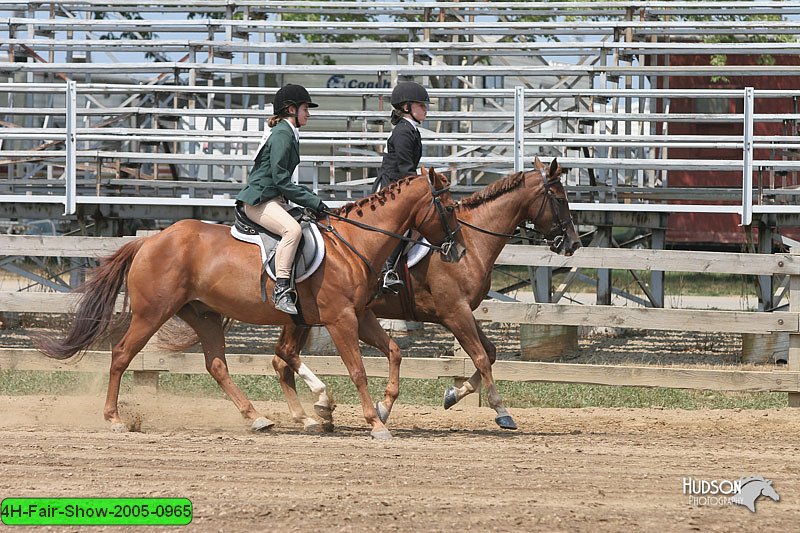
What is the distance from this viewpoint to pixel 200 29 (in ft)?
64.4

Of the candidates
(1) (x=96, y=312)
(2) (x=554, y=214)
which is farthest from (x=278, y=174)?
(2) (x=554, y=214)

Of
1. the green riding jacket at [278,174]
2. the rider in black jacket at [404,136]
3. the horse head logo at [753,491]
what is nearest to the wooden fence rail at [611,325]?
the rider in black jacket at [404,136]

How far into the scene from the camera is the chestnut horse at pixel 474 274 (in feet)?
29.3

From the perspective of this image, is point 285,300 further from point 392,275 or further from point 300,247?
point 392,275

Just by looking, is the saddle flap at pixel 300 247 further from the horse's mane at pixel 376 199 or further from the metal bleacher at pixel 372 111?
the metal bleacher at pixel 372 111

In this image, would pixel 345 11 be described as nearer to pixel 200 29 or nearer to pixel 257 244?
pixel 200 29

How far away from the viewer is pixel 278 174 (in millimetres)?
8234

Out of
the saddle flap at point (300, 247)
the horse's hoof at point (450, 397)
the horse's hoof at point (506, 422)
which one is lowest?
the horse's hoof at point (506, 422)

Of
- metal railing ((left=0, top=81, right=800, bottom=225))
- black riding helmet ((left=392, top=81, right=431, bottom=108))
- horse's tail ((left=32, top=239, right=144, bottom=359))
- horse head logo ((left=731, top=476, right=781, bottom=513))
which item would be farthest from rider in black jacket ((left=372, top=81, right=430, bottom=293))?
metal railing ((left=0, top=81, right=800, bottom=225))

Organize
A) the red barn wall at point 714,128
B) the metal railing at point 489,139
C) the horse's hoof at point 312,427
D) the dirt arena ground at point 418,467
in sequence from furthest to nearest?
the red barn wall at point 714,128, the metal railing at point 489,139, the horse's hoof at point 312,427, the dirt arena ground at point 418,467

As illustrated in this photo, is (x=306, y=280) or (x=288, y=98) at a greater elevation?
(x=288, y=98)

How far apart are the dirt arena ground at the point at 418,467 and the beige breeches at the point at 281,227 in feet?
4.12

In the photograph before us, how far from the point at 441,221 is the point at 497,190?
0.85 metres

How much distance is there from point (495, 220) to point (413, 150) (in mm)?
887
